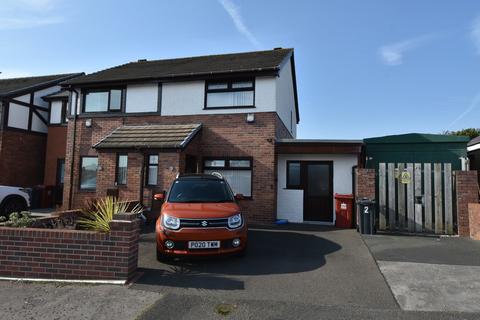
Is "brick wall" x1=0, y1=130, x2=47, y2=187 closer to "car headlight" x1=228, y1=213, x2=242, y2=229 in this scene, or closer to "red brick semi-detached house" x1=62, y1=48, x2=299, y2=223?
"red brick semi-detached house" x1=62, y1=48, x2=299, y2=223

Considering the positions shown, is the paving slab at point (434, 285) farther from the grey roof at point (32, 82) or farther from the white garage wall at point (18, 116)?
the grey roof at point (32, 82)

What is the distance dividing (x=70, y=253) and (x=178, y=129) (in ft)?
23.7

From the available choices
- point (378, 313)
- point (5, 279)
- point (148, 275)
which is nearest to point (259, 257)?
point (148, 275)

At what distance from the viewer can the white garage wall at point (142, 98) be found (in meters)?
12.6

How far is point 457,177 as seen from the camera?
8.37 metres

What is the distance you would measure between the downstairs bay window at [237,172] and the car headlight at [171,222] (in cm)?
563

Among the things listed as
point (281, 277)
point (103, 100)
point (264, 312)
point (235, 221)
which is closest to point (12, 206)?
point (103, 100)

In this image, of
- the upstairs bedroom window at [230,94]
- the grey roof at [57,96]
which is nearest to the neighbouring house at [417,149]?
the upstairs bedroom window at [230,94]

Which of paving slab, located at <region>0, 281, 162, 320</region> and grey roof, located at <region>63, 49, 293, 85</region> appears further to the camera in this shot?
grey roof, located at <region>63, 49, 293, 85</region>

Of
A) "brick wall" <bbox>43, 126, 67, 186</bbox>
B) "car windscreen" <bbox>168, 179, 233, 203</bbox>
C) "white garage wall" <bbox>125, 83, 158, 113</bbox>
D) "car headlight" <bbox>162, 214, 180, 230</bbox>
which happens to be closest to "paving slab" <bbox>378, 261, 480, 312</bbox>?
"car windscreen" <bbox>168, 179, 233, 203</bbox>

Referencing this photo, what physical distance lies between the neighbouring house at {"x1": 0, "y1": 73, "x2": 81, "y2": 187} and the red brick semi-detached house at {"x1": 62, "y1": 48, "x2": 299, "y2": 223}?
15.6 feet

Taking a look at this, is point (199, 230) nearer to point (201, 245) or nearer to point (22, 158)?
point (201, 245)

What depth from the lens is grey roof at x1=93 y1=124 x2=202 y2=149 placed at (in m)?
10.6

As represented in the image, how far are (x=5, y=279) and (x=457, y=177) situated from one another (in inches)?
402
